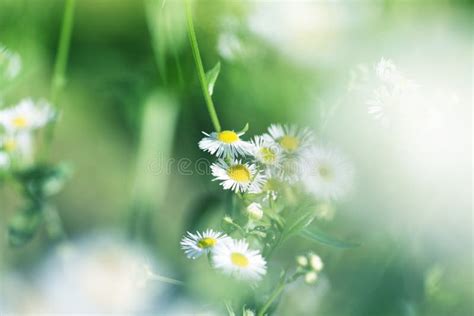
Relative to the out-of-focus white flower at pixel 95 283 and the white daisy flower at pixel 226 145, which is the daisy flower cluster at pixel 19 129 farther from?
the white daisy flower at pixel 226 145

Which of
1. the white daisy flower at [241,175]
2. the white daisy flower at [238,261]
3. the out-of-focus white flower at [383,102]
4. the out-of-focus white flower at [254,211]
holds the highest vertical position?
the out-of-focus white flower at [383,102]

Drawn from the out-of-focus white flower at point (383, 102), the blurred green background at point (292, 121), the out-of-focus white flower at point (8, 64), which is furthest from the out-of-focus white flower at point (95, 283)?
the out-of-focus white flower at point (383, 102)

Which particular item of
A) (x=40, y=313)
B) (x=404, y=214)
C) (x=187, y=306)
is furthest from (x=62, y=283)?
(x=404, y=214)

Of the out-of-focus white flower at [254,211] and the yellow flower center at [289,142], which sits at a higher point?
the yellow flower center at [289,142]

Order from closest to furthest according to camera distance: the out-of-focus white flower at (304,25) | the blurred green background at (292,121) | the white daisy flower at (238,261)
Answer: the white daisy flower at (238,261) → the blurred green background at (292,121) → the out-of-focus white flower at (304,25)

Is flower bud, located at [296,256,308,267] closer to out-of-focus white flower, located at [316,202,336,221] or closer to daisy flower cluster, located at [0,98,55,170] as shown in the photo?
out-of-focus white flower, located at [316,202,336,221]

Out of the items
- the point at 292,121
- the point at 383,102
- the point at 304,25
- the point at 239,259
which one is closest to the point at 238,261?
the point at 239,259

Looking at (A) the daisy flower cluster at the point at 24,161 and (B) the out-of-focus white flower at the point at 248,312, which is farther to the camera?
(A) the daisy flower cluster at the point at 24,161

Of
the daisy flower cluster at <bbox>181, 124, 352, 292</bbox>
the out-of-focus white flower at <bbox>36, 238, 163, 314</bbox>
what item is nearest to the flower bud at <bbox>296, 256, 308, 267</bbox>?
the daisy flower cluster at <bbox>181, 124, 352, 292</bbox>
